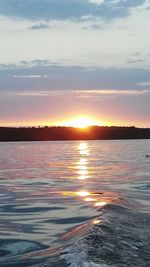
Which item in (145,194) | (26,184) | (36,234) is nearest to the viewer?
(36,234)

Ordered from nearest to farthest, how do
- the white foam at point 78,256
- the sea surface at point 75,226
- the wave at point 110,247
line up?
1. the white foam at point 78,256
2. the wave at point 110,247
3. the sea surface at point 75,226

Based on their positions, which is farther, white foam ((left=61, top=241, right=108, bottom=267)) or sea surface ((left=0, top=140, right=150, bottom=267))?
sea surface ((left=0, top=140, right=150, bottom=267))

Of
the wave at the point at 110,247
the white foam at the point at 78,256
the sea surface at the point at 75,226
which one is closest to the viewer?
the white foam at the point at 78,256

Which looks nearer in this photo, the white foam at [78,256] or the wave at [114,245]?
the white foam at [78,256]

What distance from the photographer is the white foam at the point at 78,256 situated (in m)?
8.44

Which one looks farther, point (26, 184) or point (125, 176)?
point (125, 176)

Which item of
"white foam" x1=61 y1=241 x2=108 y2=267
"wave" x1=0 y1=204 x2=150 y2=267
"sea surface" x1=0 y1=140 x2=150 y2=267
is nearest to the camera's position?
"white foam" x1=61 y1=241 x2=108 y2=267

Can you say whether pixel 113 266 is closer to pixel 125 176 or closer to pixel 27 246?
pixel 27 246

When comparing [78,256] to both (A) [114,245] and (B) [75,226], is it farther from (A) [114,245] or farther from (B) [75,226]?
(B) [75,226]

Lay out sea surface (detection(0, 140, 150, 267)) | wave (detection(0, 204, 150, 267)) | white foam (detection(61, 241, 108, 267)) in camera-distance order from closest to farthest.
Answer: white foam (detection(61, 241, 108, 267)) < wave (detection(0, 204, 150, 267)) < sea surface (detection(0, 140, 150, 267))

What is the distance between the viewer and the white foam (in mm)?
8438

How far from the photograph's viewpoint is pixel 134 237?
439 inches

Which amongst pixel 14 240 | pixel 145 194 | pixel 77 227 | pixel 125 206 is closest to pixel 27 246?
pixel 14 240

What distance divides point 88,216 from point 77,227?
195 centimetres
